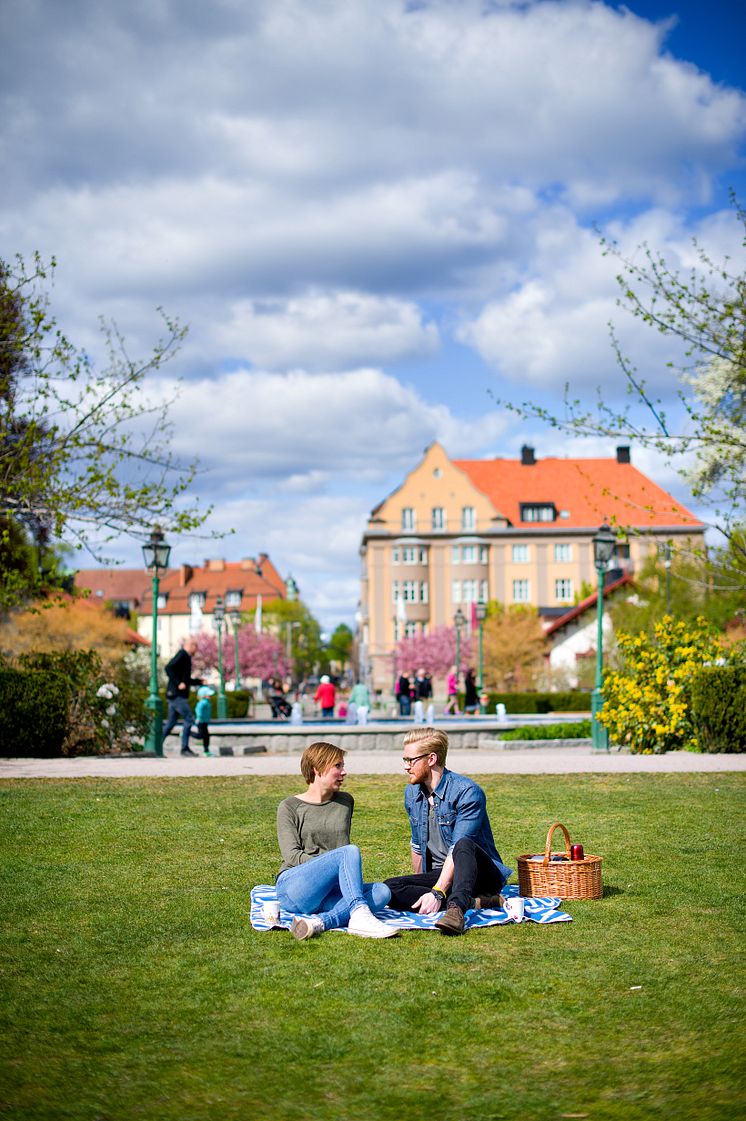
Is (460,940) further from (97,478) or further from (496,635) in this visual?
(496,635)

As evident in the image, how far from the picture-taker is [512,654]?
66.6m

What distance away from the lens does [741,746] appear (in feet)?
59.8

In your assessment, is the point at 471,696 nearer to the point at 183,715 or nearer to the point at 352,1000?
the point at 183,715

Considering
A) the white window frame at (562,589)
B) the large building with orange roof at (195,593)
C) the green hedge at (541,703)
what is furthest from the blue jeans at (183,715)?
the large building with orange roof at (195,593)

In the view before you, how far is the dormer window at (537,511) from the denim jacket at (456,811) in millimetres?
79277

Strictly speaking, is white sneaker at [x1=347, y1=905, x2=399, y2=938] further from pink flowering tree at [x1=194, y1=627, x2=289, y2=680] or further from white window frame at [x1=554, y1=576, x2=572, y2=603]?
white window frame at [x1=554, y1=576, x2=572, y2=603]

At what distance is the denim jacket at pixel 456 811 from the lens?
7.04m

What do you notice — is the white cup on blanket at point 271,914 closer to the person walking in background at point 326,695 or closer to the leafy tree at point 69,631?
the person walking in background at point 326,695

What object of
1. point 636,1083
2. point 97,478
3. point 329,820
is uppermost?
point 97,478

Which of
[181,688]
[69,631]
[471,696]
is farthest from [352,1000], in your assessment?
[69,631]

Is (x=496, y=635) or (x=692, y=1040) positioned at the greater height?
(x=496, y=635)

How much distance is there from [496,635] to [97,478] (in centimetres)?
5088

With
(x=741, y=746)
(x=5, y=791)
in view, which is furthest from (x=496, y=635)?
(x=5, y=791)

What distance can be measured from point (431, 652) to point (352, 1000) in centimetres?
7187
